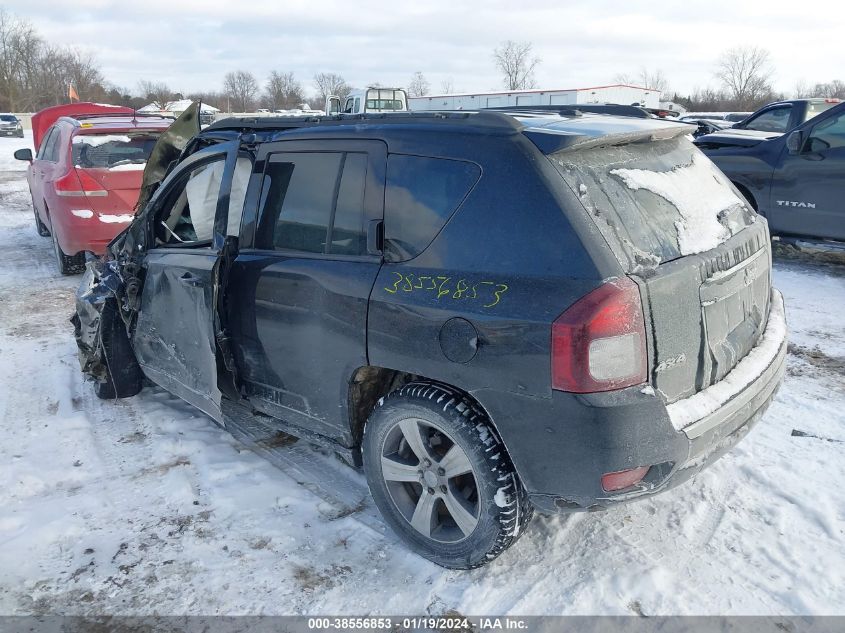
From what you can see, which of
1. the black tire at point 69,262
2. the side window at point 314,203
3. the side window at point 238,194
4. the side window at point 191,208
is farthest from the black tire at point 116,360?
the black tire at point 69,262

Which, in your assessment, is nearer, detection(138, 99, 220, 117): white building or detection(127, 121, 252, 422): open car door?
detection(127, 121, 252, 422): open car door

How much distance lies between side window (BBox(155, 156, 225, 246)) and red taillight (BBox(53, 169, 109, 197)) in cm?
390

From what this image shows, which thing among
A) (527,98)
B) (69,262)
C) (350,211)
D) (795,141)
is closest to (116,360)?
(350,211)

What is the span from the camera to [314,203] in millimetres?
3209

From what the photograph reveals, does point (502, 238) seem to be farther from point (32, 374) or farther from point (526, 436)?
point (32, 374)

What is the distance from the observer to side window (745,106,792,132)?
1080 cm

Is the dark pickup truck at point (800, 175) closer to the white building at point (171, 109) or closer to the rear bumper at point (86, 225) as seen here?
the white building at point (171, 109)

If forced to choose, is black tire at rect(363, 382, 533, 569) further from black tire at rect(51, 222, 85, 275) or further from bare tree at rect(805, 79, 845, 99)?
bare tree at rect(805, 79, 845, 99)

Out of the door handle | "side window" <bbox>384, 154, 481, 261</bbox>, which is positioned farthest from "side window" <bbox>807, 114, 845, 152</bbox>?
the door handle

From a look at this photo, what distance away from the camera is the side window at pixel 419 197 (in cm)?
268

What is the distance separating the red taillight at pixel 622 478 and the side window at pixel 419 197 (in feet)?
3.76

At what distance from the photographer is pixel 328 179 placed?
10.4 feet

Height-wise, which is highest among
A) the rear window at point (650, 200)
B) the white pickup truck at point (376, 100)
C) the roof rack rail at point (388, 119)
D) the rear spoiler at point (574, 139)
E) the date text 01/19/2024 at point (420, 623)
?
the white pickup truck at point (376, 100)

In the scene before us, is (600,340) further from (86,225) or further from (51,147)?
(51,147)
